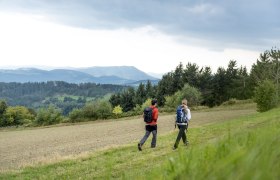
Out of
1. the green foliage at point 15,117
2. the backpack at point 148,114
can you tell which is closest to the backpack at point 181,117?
the backpack at point 148,114

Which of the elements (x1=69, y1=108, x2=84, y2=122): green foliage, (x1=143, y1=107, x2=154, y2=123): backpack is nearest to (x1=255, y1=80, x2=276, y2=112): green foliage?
(x1=143, y1=107, x2=154, y2=123): backpack

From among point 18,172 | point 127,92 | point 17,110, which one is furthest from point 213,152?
point 17,110

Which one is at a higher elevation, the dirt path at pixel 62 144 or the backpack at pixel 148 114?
the backpack at pixel 148 114

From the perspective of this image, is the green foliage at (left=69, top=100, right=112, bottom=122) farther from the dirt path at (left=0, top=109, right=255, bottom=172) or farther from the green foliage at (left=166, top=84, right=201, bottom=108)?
the dirt path at (left=0, top=109, right=255, bottom=172)

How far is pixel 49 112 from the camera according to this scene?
91.1 meters

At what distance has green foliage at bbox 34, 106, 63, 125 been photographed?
88.4 meters

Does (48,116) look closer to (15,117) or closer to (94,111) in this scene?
(94,111)

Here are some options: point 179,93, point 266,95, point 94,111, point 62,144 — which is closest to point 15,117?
point 94,111

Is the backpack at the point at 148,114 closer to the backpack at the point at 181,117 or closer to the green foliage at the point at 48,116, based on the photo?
the backpack at the point at 181,117

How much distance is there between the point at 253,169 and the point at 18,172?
58.4ft

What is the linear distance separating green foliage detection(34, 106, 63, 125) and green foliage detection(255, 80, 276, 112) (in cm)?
5613

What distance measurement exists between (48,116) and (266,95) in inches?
2341

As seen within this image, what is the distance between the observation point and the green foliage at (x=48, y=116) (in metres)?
88.4

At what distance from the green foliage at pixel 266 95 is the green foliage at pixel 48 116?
56.1 m
